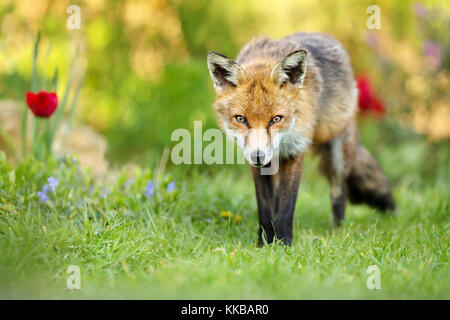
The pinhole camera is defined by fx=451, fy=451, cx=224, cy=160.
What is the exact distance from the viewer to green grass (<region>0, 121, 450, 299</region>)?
2936 millimetres

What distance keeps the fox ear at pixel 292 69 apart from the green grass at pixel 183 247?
1.35 m

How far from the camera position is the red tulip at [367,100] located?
290 inches

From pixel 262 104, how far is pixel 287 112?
0.78ft

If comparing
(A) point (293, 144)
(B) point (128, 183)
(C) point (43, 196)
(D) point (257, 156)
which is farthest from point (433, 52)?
(C) point (43, 196)

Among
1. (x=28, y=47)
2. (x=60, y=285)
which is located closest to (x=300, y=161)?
(x=60, y=285)

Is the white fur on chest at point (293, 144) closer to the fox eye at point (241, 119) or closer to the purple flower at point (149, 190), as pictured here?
the fox eye at point (241, 119)

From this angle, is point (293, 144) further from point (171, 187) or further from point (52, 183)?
point (52, 183)

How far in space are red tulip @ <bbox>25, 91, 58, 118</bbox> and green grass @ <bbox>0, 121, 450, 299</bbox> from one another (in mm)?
497

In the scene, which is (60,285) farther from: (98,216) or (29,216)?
(98,216)

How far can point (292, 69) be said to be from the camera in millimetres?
3646

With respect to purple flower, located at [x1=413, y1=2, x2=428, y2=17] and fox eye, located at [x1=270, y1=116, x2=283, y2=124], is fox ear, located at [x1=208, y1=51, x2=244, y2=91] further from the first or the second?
purple flower, located at [x1=413, y1=2, x2=428, y2=17]

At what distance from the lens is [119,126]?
8664 millimetres
